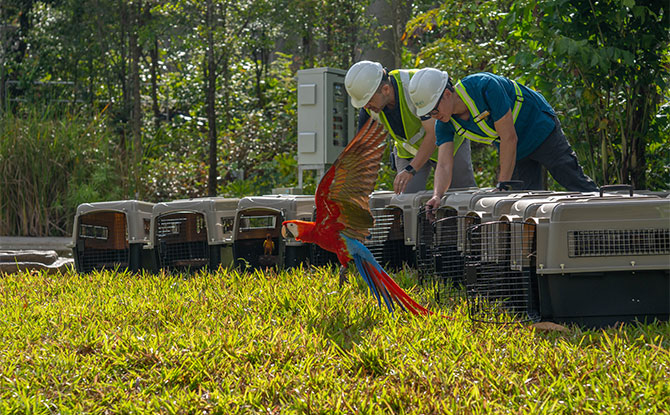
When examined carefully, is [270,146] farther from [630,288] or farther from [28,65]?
[630,288]

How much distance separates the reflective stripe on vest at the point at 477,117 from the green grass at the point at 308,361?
1.23 meters

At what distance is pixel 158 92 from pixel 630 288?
14.5 meters

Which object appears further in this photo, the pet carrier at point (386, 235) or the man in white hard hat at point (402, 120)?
the pet carrier at point (386, 235)

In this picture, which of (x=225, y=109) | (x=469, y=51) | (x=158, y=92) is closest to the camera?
(x=469, y=51)

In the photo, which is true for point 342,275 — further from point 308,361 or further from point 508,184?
point 308,361

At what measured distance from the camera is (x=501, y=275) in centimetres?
483

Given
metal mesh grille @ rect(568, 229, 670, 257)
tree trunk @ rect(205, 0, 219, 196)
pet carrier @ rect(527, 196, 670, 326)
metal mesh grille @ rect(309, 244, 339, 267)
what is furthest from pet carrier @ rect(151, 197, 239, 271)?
tree trunk @ rect(205, 0, 219, 196)

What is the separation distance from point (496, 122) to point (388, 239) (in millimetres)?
1184

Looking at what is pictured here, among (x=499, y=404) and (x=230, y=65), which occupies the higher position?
(x=230, y=65)

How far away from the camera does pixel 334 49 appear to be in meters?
15.1

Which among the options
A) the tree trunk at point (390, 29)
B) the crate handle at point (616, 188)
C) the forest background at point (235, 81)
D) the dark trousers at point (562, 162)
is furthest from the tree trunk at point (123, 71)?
the crate handle at point (616, 188)

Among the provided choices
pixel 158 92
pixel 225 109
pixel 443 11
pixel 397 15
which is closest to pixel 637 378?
pixel 443 11

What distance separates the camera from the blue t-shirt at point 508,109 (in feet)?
18.0

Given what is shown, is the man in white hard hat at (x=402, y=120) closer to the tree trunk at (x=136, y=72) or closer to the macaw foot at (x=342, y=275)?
the macaw foot at (x=342, y=275)
